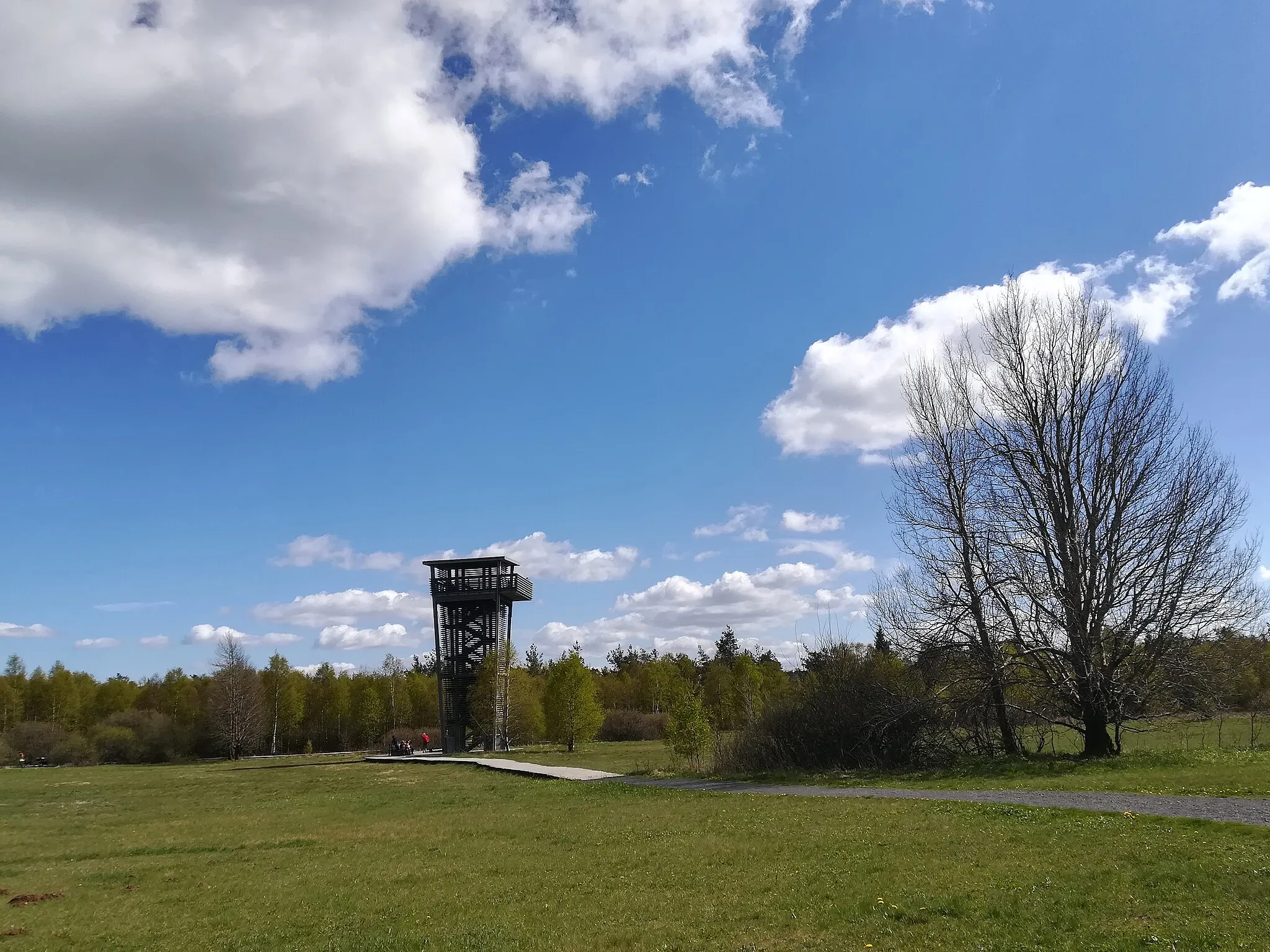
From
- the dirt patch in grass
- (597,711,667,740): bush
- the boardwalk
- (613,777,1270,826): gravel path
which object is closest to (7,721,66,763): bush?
(597,711,667,740): bush

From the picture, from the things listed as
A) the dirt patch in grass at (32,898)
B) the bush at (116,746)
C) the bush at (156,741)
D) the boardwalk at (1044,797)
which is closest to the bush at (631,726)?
the bush at (156,741)

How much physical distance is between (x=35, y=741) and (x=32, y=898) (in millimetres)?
69012

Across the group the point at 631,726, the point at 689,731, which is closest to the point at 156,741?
the point at 631,726

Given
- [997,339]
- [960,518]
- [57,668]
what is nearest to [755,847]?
[960,518]

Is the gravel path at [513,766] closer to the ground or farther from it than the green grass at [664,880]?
closer to the ground

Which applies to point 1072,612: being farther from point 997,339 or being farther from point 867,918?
point 867,918

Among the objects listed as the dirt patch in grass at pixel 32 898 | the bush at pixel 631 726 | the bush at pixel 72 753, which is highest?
the dirt patch in grass at pixel 32 898

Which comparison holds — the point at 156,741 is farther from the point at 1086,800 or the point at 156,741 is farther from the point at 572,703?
the point at 1086,800

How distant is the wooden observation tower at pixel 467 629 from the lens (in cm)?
6047

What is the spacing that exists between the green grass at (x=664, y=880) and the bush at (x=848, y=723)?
28.2 feet

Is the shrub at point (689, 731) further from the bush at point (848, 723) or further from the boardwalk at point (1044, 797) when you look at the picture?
the boardwalk at point (1044, 797)

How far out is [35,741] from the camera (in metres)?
68.1

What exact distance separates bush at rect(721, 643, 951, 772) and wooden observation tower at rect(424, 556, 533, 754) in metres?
31.7

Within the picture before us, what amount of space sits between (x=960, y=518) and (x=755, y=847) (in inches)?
835
